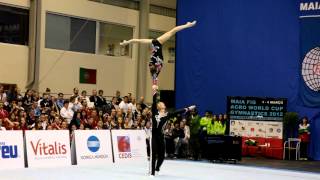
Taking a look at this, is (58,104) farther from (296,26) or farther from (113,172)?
(296,26)

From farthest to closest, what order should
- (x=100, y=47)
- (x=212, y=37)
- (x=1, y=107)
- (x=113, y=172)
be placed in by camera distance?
(x=100, y=47)
(x=212, y=37)
(x=1, y=107)
(x=113, y=172)

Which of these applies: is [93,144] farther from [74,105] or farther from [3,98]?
[3,98]

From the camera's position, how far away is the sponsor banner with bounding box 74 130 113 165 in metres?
15.3

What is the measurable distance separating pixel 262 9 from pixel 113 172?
1161 cm

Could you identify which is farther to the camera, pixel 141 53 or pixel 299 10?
pixel 141 53

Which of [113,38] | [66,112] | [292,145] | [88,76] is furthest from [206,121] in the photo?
[113,38]

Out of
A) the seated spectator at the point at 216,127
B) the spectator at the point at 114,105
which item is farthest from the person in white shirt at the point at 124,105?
the seated spectator at the point at 216,127

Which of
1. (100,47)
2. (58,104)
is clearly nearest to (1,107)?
(58,104)

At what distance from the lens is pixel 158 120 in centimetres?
1245

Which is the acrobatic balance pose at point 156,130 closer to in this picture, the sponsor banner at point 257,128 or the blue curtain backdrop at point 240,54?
the sponsor banner at point 257,128

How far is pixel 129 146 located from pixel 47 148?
3219 millimetres

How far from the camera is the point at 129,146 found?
1692 centimetres

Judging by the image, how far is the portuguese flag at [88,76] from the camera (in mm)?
24672

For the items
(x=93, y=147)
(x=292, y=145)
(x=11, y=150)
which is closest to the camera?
(x=11, y=150)
